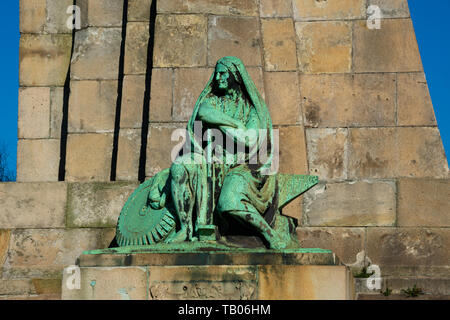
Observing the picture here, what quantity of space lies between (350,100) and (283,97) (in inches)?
39.4

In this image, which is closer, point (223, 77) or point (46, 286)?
point (223, 77)

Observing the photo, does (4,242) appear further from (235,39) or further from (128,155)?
(235,39)

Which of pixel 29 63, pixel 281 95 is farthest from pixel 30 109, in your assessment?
pixel 281 95

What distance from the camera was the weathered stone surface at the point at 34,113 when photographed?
15141 millimetres

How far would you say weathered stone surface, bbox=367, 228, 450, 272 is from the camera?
43.1 feet

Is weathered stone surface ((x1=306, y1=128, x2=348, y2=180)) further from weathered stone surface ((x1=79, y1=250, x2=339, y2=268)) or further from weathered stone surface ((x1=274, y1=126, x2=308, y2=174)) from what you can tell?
weathered stone surface ((x1=79, y1=250, x2=339, y2=268))

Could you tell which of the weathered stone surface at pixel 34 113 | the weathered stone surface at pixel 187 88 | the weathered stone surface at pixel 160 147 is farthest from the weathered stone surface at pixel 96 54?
the weathered stone surface at pixel 160 147

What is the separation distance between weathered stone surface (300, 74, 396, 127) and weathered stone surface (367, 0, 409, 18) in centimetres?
98

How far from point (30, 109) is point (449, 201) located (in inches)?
250

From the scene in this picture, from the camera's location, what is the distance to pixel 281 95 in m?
14.3

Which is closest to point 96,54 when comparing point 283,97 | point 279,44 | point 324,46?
point 279,44

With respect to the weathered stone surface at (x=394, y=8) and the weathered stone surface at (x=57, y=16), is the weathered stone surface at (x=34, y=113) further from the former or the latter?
the weathered stone surface at (x=394, y=8)

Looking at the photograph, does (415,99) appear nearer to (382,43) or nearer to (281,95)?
(382,43)

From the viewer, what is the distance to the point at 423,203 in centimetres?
1341
